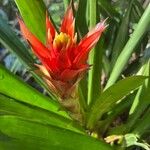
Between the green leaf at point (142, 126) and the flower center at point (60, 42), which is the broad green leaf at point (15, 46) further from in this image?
the flower center at point (60, 42)

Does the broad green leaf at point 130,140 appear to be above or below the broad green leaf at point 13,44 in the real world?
below

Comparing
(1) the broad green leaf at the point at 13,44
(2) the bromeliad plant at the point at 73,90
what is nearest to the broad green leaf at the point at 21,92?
(2) the bromeliad plant at the point at 73,90

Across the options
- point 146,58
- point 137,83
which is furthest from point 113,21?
point 137,83

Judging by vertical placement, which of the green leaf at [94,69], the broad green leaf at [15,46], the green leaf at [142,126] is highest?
the broad green leaf at [15,46]

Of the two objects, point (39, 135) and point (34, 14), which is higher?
point (34, 14)

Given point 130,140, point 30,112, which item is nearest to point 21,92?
point 30,112

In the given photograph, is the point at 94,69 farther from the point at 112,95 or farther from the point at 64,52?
the point at 64,52

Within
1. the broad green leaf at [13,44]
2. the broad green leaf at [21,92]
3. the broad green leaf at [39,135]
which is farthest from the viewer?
the broad green leaf at [13,44]

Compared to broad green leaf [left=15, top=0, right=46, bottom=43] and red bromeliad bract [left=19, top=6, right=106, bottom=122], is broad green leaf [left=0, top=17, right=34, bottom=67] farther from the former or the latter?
red bromeliad bract [left=19, top=6, right=106, bottom=122]
